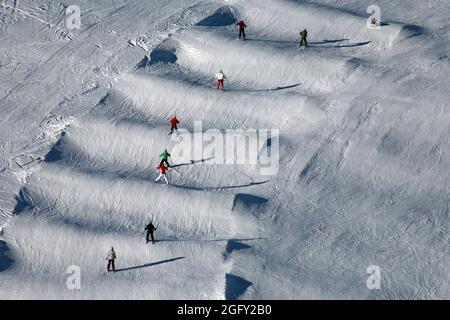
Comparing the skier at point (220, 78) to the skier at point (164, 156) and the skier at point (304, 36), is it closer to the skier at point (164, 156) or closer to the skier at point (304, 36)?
the skier at point (304, 36)

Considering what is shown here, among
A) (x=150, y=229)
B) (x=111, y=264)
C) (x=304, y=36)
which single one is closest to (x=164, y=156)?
(x=150, y=229)

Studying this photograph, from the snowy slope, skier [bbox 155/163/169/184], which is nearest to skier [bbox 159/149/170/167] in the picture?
skier [bbox 155/163/169/184]

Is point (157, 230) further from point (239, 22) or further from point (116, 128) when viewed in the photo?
point (239, 22)

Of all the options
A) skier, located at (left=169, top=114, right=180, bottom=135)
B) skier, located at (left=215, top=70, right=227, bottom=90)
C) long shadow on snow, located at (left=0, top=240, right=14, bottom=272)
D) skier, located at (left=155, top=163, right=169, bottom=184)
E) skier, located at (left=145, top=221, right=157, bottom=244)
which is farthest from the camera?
skier, located at (left=215, top=70, right=227, bottom=90)

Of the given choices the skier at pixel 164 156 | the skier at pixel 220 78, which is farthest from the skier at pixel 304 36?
the skier at pixel 164 156

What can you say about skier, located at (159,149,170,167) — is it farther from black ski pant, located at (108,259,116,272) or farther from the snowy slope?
black ski pant, located at (108,259,116,272)

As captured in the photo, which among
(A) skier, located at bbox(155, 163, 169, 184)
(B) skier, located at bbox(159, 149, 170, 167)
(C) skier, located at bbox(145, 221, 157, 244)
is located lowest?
(C) skier, located at bbox(145, 221, 157, 244)

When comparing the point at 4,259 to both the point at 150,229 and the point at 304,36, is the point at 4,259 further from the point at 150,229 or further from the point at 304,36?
the point at 304,36
